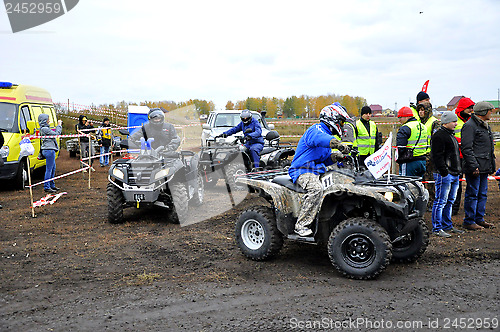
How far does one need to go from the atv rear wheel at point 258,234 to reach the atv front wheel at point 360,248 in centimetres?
83

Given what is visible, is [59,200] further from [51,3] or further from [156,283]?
[156,283]

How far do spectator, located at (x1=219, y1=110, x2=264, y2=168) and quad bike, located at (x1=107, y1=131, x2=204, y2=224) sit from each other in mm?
2750

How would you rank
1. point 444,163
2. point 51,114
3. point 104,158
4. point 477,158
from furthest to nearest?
point 104,158 → point 51,114 → point 477,158 → point 444,163

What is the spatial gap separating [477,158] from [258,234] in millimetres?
4316

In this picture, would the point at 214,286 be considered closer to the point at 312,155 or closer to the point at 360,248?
the point at 360,248

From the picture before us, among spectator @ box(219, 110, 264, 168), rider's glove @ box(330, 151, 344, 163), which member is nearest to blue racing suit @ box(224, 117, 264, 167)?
spectator @ box(219, 110, 264, 168)

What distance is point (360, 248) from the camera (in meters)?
5.05

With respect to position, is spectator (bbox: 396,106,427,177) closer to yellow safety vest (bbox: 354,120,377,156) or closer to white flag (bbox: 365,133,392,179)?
yellow safety vest (bbox: 354,120,377,156)

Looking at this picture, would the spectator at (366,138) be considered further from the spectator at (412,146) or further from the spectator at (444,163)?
the spectator at (444,163)

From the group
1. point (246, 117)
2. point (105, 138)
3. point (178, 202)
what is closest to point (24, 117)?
point (105, 138)

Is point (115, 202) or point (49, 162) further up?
point (49, 162)

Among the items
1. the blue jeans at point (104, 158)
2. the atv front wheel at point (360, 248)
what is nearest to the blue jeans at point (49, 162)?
the blue jeans at point (104, 158)

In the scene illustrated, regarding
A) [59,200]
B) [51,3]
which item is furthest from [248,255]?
[59,200]

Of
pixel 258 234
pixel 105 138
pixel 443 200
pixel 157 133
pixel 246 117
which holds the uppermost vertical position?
pixel 246 117
